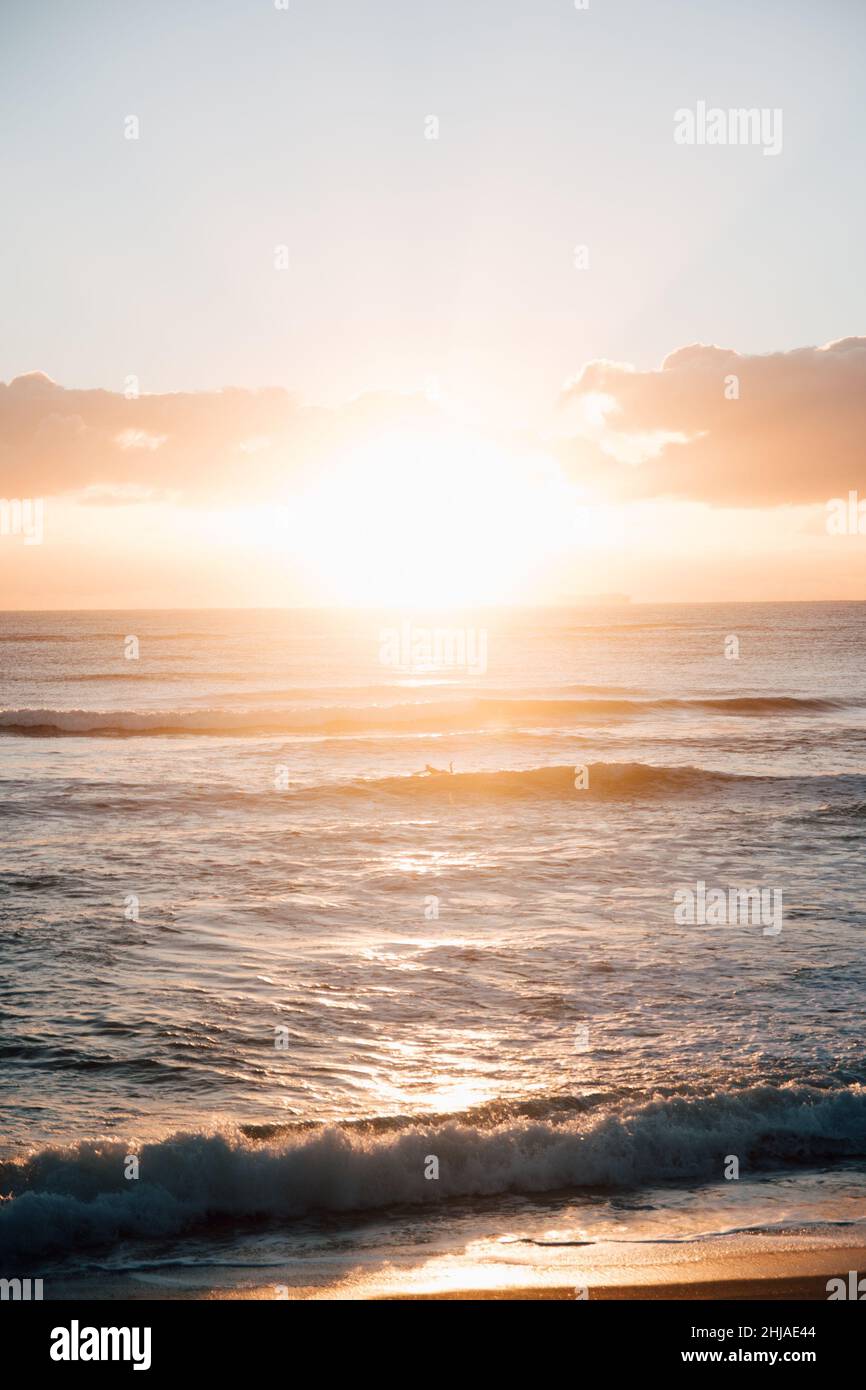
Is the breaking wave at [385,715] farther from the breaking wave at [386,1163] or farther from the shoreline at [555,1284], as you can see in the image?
the shoreline at [555,1284]

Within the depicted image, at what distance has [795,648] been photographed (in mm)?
87812

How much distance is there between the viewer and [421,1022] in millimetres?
10789

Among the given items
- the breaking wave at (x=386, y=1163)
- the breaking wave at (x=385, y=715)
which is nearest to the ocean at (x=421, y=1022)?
the breaking wave at (x=386, y=1163)

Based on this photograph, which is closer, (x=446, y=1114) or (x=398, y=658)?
(x=446, y=1114)

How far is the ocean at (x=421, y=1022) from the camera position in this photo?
716 cm

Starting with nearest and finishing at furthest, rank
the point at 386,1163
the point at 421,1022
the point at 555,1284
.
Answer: the point at 555,1284 → the point at 386,1163 → the point at 421,1022

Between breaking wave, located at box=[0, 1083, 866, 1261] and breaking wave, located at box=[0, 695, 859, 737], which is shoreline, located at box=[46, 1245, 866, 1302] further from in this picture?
breaking wave, located at box=[0, 695, 859, 737]

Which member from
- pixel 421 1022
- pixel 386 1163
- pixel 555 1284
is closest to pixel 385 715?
pixel 421 1022

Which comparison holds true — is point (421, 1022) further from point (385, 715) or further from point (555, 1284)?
point (385, 715)

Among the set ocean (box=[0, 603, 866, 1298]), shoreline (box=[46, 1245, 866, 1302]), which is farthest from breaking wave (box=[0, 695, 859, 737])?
shoreline (box=[46, 1245, 866, 1302])
